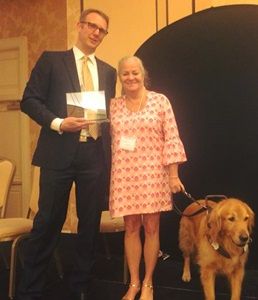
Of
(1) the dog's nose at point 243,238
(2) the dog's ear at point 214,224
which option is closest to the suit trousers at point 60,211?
(2) the dog's ear at point 214,224

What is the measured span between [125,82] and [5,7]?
3.15m

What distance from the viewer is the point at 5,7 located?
5.00 metres

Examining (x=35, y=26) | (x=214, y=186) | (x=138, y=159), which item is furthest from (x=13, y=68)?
(x=138, y=159)

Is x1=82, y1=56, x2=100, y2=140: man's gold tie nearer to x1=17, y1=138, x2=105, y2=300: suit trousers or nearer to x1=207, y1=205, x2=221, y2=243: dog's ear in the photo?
x1=17, y1=138, x2=105, y2=300: suit trousers

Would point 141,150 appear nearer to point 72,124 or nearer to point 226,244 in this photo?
point 72,124

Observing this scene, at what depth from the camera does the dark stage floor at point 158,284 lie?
9.20 ft

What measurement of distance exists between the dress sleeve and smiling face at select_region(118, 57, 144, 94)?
0.60 feet

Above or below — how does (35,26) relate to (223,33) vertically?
above

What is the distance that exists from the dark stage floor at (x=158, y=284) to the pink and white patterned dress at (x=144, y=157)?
71 centimetres

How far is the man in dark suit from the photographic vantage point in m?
2.37

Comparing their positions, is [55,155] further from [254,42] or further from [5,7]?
[5,7]

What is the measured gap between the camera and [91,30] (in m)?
2.39

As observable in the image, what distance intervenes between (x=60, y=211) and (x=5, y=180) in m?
1.18

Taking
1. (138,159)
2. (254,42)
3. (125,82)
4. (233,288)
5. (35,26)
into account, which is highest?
(35,26)
